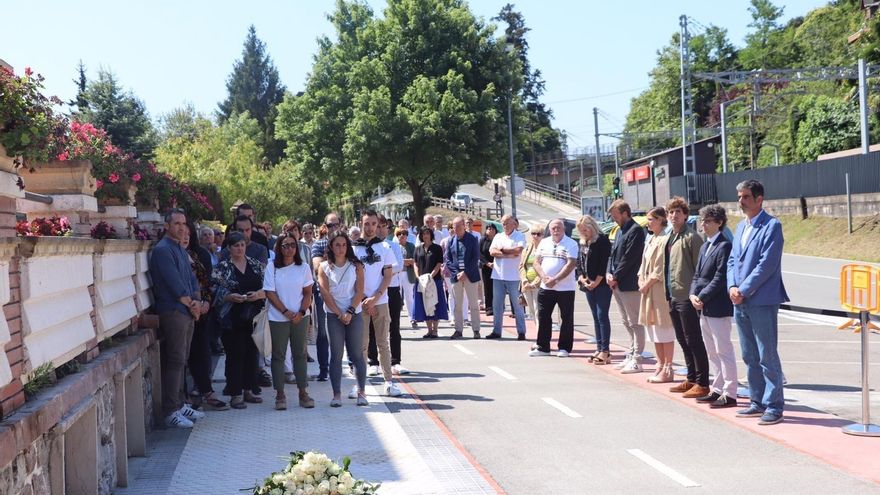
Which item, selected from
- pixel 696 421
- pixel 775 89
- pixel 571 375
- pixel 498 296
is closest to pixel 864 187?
pixel 498 296

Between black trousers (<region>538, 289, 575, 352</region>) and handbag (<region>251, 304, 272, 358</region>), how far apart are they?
4793 millimetres

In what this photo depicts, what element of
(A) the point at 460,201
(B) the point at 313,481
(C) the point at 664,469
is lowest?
(C) the point at 664,469

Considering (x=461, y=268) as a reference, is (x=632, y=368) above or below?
below

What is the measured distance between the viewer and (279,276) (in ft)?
34.6

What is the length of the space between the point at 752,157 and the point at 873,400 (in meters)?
69.8

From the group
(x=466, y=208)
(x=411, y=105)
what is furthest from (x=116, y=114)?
(x=466, y=208)

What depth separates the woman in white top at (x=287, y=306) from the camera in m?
10.5

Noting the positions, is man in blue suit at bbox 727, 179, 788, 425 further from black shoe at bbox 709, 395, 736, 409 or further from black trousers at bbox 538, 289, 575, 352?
black trousers at bbox 538, 289, 575, 352

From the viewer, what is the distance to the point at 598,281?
13.4 m

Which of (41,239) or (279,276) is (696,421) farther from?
(41,239)

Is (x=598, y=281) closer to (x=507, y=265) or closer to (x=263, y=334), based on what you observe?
(x=507, y=265)

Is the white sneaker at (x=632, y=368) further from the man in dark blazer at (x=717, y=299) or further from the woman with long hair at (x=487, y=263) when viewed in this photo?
the woman with long hair at (x=487, y=263)

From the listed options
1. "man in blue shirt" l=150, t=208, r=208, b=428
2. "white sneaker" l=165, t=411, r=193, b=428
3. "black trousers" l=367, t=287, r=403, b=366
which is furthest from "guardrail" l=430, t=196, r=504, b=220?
"white sneaker" l=165, t=411, r=193, b=428

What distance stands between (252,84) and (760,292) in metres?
110
